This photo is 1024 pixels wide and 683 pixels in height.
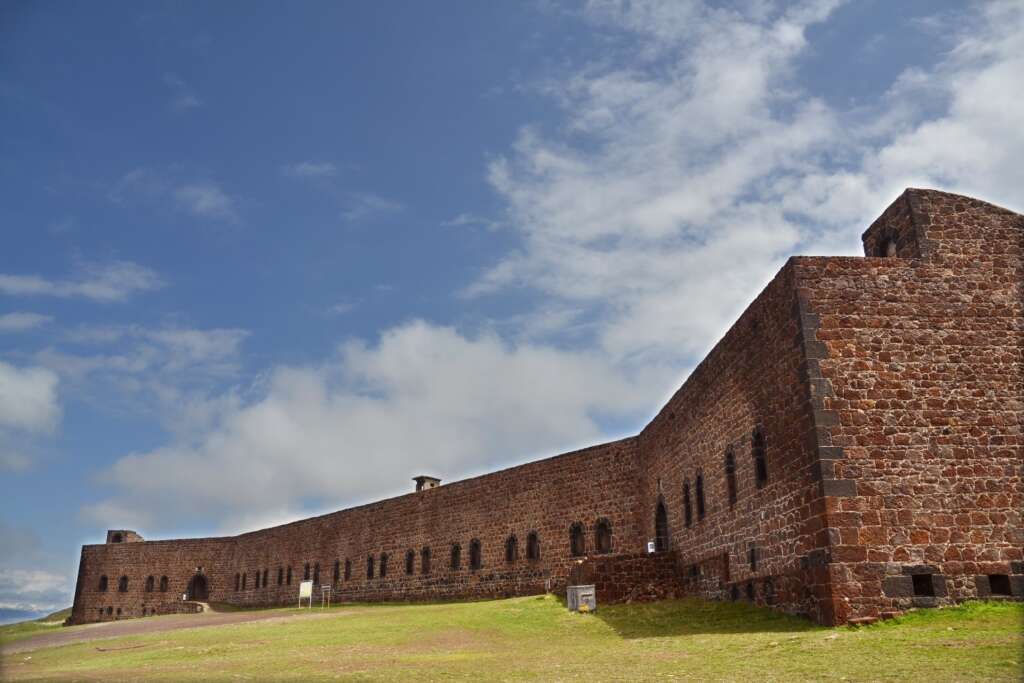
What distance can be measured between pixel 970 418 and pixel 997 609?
278cm

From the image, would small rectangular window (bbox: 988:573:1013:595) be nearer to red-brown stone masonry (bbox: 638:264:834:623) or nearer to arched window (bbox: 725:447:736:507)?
red-brown stone masonry (bbox: 638:264:834:623)

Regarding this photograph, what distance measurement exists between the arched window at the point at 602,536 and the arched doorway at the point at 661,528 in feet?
8.41

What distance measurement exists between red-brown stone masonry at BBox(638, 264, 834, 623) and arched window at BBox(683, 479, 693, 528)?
198mm

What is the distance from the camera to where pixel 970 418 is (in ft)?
40.6

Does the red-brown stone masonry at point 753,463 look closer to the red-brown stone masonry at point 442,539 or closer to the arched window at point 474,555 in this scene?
the red-brown stone masonry at point 442,539

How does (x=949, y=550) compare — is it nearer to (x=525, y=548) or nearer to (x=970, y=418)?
(x=970, y=418)

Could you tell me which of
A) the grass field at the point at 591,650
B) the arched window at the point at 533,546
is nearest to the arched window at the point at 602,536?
the arched window at the point at 533,546

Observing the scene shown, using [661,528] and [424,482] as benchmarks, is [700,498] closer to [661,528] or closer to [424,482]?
[661,528]

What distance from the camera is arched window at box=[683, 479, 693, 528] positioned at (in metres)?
18.9

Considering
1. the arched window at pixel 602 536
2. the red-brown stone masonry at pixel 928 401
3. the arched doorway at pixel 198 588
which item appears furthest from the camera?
the arched doorway at pixel 198 588

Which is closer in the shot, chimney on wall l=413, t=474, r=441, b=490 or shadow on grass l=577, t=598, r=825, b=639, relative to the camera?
shadow on grass l=577, t=598, r=825, b=639

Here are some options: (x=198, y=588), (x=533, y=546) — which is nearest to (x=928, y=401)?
(x=533, y=546)

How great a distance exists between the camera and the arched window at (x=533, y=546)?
85.7 ft

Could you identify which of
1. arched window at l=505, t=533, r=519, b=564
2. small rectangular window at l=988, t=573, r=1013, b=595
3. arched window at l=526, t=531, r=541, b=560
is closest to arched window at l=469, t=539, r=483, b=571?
arched window at l=505, t=533, r=519, b=564
